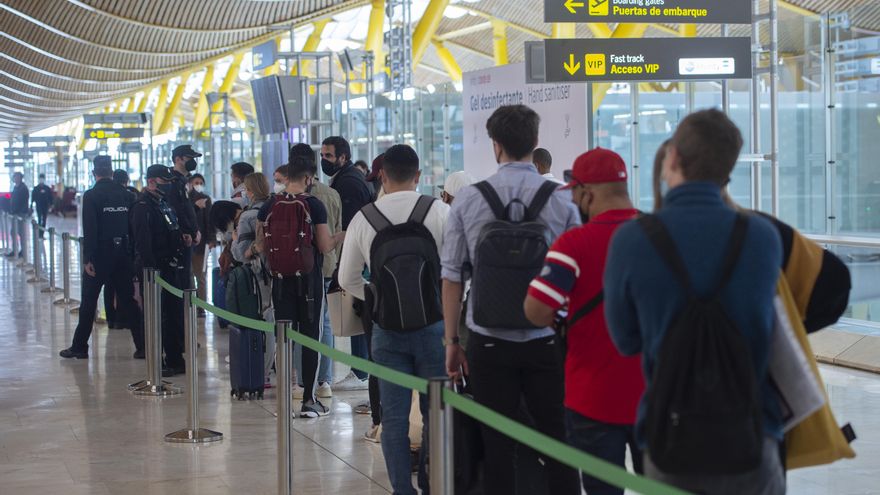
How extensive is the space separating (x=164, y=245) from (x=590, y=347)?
263 inches

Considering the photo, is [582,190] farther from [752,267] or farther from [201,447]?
[201,447]

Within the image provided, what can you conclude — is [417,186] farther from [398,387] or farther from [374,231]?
[398,387]

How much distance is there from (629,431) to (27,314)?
12.6 meters

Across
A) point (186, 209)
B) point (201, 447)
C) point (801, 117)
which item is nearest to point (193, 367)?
point (201, 447)

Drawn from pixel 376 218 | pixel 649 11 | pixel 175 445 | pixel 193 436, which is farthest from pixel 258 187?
pixel 376 218

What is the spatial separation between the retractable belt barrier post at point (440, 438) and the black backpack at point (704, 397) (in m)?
1.09

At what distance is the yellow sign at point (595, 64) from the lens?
349 inches

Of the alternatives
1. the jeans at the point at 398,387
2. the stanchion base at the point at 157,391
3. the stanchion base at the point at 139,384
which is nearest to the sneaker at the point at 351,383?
the stanchion base at the point at 157,391

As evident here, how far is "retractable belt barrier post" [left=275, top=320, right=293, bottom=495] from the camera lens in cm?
553

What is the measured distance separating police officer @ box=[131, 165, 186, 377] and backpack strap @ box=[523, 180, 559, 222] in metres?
5.68

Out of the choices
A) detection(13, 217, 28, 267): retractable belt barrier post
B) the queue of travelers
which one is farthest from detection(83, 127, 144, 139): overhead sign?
the queue of travelers

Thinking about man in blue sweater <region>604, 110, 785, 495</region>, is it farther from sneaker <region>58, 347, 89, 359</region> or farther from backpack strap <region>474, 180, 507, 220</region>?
sneaker <region>58, 347, 89, 359</region>

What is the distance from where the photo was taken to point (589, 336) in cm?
365

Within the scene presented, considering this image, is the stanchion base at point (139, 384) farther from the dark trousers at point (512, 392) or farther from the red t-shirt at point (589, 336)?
the red t-shirt at point (589, 336)
